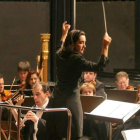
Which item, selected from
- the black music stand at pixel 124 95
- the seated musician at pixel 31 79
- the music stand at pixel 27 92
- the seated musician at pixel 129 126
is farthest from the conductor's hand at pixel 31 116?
the seated musician at pixel 31 79

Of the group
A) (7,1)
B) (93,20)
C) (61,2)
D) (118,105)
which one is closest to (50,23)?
(61,2)

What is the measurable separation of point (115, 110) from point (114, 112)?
1.6 inches

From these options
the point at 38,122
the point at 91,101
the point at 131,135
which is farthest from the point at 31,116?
the point at 131,135

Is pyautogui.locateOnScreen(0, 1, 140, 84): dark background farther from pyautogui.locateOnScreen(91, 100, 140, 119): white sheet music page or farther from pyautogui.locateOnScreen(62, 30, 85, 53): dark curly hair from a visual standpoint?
pyautogui.locateOnScreen(62, 30, 85, 53): dark curly hair

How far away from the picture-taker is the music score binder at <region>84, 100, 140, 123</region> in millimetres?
4457

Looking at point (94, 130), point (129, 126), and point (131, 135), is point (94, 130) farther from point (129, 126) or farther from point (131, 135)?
point (131, 135)

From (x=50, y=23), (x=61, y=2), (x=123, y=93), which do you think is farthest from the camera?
(x=50, y=23)

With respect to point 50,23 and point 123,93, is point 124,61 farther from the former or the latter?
point 123,93

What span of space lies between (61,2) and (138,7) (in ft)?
9.47

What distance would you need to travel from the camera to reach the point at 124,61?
11.9 metres

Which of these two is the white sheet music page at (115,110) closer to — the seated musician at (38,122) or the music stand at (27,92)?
the seated musician at (38,122)

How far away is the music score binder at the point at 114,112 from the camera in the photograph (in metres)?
4.46

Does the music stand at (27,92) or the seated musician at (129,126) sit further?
the music stand at (27,92)

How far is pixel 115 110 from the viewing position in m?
4.66
